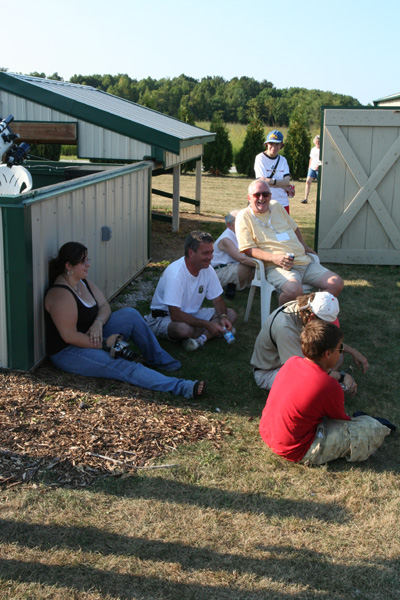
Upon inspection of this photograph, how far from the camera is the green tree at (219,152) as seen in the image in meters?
24.8

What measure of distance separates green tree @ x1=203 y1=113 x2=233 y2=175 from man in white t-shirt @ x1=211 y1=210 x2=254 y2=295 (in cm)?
1771

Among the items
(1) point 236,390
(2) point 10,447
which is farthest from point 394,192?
(2) point 10,447

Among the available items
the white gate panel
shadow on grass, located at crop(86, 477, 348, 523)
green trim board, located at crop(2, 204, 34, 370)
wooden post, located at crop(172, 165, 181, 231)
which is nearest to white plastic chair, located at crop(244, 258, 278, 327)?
green trim board, located at crop(2, 204, 34, 370)

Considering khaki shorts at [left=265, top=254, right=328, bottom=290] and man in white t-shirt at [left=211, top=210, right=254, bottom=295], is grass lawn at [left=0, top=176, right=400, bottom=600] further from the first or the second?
man in white t-shirt at [left=211, top=210, right=254, bottom=295]

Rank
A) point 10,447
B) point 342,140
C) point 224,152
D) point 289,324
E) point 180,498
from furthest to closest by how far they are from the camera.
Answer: point 224,152
point 342,140
point 289,324
point 10,447
point 180,498

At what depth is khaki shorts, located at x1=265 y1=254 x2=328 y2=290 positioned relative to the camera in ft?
20.7

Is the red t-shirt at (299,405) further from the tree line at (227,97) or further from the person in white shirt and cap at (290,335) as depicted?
the tree line at (227,97)

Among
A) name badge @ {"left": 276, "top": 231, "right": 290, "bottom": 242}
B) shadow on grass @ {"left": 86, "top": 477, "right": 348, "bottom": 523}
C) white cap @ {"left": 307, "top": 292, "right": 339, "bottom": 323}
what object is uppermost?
name badge @ {"left": 276, "top": 231, "right": 290, "bottom": 242}

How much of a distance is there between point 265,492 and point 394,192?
6944 mm

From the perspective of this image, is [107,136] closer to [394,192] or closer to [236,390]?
[394,192]

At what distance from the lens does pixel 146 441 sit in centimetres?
405

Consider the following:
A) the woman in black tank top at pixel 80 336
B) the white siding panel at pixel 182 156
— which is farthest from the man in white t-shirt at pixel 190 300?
the white siding panel at pixel 182 156

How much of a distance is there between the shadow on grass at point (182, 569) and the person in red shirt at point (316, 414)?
84 centimetres

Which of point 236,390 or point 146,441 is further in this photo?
point 236,390
